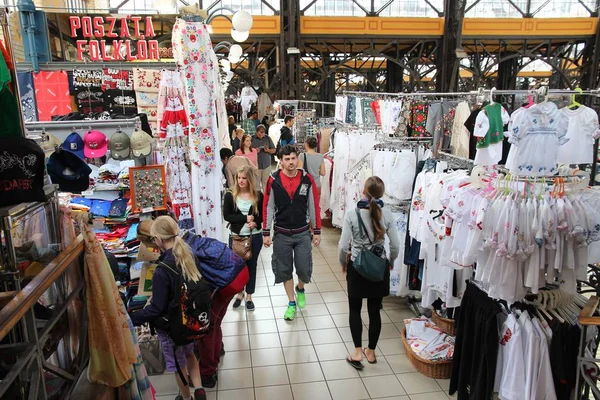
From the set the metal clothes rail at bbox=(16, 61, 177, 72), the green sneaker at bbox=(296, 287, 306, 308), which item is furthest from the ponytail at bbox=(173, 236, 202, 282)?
the metal clothes rail at bbox=(16, 61, 177, 72)

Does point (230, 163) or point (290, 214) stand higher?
point (230, 163)

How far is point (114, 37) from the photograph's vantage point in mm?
5148

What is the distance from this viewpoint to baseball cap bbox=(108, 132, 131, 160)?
11.6 feet

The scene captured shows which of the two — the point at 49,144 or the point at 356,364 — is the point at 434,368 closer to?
the point at 356,364

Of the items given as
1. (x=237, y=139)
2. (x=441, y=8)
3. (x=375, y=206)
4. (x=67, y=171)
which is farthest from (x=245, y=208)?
(x=441, y=8)

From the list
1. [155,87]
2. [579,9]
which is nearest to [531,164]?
[155,87]

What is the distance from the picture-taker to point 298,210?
4.54 meters

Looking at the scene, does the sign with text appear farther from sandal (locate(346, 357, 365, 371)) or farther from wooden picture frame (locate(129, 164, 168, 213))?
sandal (locate(346, 357, 365, 371))

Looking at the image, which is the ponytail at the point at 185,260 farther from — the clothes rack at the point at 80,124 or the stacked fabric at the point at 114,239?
the clothes rack at the point at 80,124

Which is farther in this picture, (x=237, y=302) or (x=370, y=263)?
(x=237, y=302)

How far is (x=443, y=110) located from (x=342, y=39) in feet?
28.5

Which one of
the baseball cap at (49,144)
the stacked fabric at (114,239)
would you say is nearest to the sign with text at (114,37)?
the baseball cap at (49,144)

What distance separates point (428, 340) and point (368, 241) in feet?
3.83

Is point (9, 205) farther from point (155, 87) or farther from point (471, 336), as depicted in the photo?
point (155, 87)
